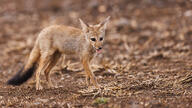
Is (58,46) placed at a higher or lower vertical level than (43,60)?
higher

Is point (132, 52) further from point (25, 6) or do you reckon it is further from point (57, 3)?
point (25, 6)

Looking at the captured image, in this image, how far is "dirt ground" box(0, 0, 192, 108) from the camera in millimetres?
6320

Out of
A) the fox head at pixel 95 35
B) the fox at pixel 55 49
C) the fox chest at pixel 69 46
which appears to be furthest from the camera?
the fox chest at pixel 69 46

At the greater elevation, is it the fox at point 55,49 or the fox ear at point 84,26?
the fox ear at point 84,26

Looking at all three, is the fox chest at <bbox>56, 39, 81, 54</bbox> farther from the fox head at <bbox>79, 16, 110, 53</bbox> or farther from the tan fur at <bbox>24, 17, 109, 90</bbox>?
the fox head at <bbox>79, 16, 110, 53</bbox>

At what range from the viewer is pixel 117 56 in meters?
11.3

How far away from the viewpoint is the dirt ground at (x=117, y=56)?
20.7ft

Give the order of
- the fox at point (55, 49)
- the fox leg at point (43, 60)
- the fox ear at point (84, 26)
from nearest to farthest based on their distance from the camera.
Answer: the fox ear at point (84, 26)
the fox at point (55, 49)
the fox leg at point (43, 60)

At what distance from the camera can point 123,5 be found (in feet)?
57.6

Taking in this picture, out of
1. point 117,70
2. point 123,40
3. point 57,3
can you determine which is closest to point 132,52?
point 123,40

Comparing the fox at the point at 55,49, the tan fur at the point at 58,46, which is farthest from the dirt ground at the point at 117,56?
the tan fur at the point at 58,46

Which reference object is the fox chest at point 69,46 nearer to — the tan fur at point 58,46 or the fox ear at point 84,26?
the tan fur at point 58,46

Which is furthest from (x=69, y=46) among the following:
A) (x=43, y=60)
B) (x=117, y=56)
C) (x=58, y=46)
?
(x=117, y=56)

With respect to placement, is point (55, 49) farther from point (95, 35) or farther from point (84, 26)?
point (95, 35)
